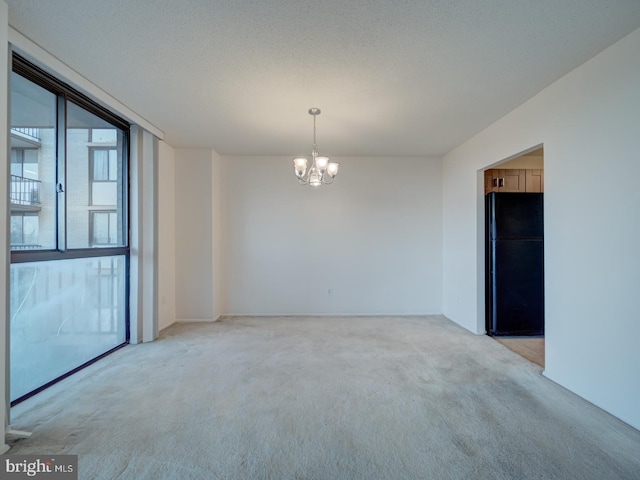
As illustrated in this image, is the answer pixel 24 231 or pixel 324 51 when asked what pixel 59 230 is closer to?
pixel 24 231

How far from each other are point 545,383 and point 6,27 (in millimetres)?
5016

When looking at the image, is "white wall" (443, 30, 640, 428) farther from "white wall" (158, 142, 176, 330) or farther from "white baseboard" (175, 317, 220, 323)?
"white wall" (158, 142, 176, 330)

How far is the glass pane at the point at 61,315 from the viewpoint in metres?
2.36

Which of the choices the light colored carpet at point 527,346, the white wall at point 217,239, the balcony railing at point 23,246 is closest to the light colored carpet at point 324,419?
the light colored carpet at point 527,346

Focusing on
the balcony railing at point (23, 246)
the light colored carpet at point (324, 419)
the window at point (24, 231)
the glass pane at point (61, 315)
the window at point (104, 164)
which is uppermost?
the window at point (104, 164)

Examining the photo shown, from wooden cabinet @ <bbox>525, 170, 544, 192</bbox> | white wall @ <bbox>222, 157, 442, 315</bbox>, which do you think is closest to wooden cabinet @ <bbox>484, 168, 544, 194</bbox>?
wooden cabinet @ <bbox>525, 170, 544, 192</bbox>

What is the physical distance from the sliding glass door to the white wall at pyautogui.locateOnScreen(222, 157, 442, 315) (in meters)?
1.88

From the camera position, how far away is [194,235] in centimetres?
464

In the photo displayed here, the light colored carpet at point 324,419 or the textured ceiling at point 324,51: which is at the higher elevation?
the textured ceiling at point 324,51

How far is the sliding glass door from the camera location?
7.77ft

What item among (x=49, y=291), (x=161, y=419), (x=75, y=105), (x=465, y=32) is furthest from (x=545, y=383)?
(x=75, y=105)

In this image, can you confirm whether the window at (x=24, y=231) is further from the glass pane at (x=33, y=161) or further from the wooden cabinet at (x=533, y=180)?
the wooden cabinet at (x=533, y=180)

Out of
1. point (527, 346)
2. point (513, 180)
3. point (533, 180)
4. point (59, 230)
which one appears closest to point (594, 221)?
point (527, 346)

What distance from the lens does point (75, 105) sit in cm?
286
